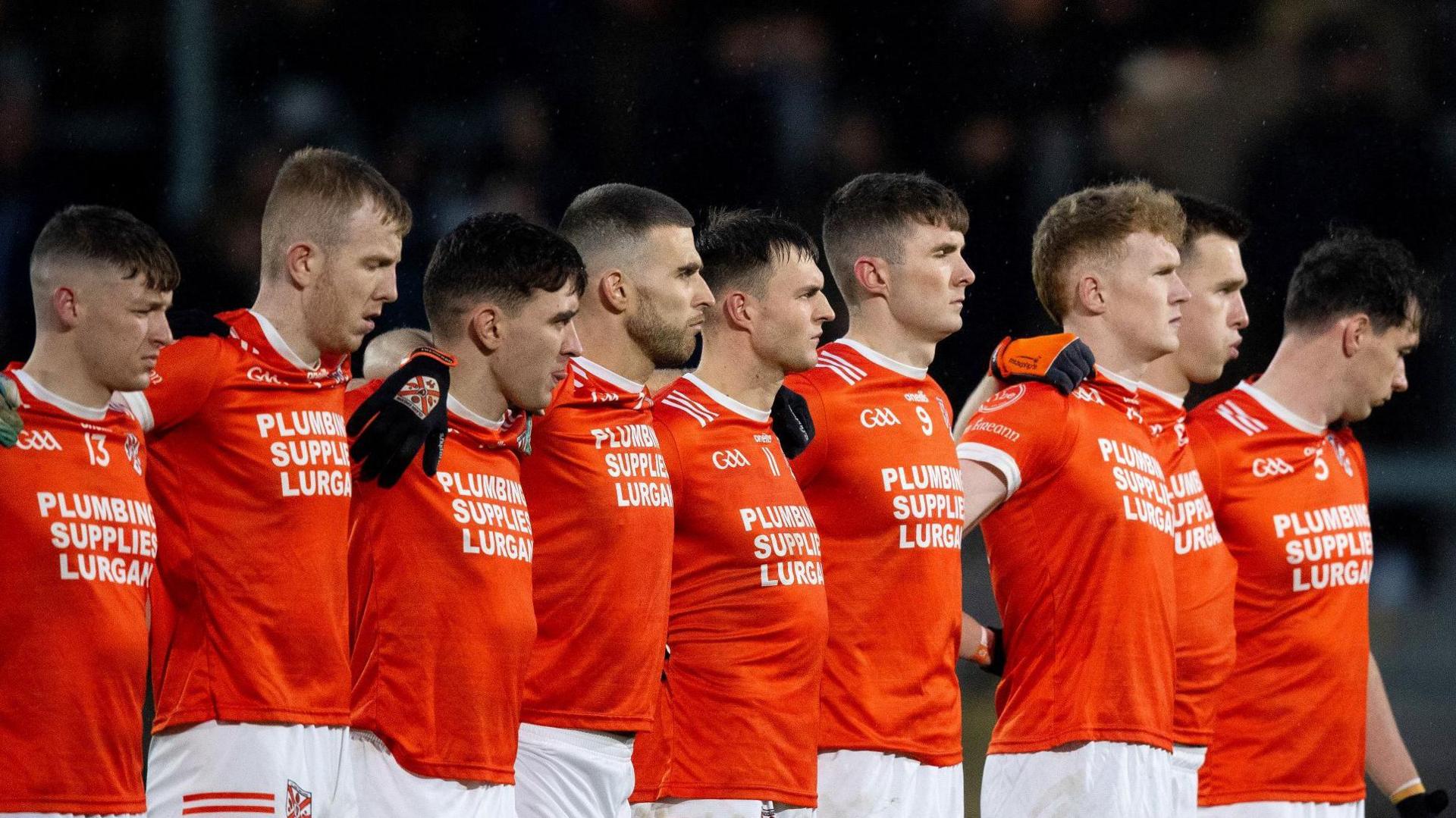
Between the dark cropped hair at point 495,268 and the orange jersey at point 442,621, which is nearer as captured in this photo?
the orange jersey at point 442,621

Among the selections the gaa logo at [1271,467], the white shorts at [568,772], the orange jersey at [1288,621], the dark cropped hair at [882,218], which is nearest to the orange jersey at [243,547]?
the white shorts at [568,772]

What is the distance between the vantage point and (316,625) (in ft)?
13.4

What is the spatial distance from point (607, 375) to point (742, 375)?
0.42m

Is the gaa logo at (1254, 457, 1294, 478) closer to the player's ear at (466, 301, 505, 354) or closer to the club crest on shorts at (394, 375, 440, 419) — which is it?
the player's ear at (466, 301, 505, 354)

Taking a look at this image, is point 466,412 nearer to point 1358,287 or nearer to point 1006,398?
point 1006,398

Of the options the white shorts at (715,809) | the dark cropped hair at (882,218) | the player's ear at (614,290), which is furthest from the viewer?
the dark cropped hair at (882,218)

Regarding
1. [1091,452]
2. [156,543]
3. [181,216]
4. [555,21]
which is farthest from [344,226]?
[555,21]

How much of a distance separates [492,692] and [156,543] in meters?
0.75

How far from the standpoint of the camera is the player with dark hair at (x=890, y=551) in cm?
476

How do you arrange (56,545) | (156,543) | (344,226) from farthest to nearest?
(344,226)
(156,543)
(56,545)

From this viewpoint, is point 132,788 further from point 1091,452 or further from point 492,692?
point 1091,452

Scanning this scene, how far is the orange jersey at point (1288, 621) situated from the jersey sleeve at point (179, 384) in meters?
3.09

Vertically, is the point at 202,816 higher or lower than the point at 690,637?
lower

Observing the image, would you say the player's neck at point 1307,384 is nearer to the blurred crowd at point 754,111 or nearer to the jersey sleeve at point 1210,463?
the jersey sleeve at point 1210,463
